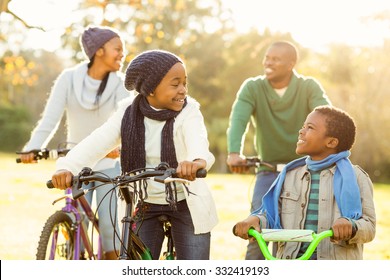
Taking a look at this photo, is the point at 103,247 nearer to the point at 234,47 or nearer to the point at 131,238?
the point at 131,238

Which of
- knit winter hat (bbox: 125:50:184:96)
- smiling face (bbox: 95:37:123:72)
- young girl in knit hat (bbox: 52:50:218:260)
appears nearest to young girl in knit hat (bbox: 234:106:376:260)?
young girl in knit hat (bbox: 52:50:218:260)

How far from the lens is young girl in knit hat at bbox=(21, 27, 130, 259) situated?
5.55 meters

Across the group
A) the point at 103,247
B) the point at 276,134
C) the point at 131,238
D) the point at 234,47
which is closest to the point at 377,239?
the point at 276,134

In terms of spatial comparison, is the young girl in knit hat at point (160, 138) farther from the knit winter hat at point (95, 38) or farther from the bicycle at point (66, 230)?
the knit winter hat at point (95, 38)

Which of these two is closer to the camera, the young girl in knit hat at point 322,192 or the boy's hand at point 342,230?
the boy's hand at point 342,230

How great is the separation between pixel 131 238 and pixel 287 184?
3.20ft

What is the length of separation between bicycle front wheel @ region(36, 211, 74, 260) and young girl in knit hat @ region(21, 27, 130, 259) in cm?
40

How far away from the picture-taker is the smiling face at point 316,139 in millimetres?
4020

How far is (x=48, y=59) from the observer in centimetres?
5059

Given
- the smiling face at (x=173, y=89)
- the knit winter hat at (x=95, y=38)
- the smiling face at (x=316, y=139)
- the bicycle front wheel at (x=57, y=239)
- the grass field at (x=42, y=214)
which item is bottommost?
the grass field at (x=42, y=214)

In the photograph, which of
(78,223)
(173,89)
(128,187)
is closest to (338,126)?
(173,89)

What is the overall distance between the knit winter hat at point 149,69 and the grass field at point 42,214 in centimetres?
189

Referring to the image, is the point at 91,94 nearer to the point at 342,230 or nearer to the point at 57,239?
the point at 57,239

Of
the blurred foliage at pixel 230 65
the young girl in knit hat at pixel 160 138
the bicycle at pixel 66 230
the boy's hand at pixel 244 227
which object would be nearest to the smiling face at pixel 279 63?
the bicycle at pixel 66 230
